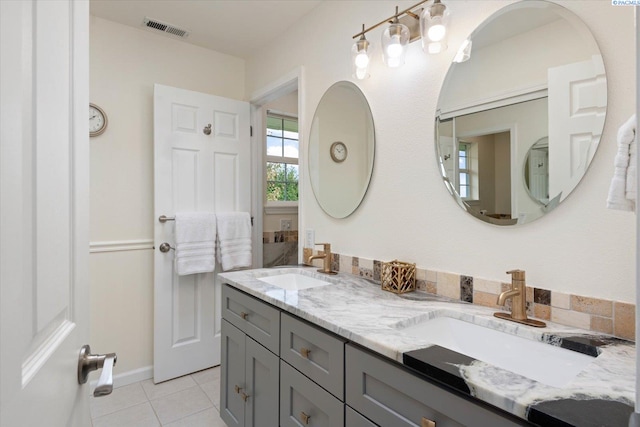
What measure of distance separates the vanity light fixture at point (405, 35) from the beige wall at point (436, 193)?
72 mm

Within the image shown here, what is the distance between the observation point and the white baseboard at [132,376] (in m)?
2.36

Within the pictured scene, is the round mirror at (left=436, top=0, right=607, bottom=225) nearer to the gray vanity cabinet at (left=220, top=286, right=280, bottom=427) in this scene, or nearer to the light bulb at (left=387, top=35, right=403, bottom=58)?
the light bulb at (left=387, top=35, right=403, bottom=58)

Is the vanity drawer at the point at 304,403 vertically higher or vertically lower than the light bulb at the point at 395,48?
lower

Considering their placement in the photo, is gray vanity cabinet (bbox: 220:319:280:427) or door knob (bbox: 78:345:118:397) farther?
gray vanity cabinet (bbox: 220:319:280:427)

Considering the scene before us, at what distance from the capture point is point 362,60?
5.49 feet

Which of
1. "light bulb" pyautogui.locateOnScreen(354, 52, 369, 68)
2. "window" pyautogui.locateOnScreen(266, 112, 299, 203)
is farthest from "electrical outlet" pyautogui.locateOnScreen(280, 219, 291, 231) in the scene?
"light bulb" pyautogui.locateOnScreen(354, 52, 369, 68)

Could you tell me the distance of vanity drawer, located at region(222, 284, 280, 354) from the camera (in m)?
1.37

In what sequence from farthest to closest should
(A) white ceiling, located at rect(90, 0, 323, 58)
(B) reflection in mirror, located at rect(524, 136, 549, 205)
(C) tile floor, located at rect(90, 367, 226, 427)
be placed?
(A) white ceiling, located at rect(90, 0, 323, 58) → (C) tile floor, located at rect(90, 367, 226, 427) → (B) reflection in mirror, located at rect(524, 136, 549, 205)

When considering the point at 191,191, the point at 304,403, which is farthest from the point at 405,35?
the point at 191,191

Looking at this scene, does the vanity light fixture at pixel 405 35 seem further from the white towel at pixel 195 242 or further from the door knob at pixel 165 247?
the door knob at pixel 165 247

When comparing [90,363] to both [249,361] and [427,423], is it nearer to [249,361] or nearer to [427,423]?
[427,423]

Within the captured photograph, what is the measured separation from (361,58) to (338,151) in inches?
20.9

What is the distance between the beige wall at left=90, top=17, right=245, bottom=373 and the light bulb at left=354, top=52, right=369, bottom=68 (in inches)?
65.0

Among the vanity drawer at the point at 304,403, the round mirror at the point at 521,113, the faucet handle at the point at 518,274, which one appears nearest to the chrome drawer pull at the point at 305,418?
the vanity drawer at the point at 304,403
